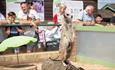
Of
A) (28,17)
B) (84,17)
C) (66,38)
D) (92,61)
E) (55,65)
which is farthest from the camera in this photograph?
(84,17)

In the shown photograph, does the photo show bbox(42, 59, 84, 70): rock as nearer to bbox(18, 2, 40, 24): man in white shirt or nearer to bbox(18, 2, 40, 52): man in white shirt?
bbox(18, 2, 40, 52): man in white shirt

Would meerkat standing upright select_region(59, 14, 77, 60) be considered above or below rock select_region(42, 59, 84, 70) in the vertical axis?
above

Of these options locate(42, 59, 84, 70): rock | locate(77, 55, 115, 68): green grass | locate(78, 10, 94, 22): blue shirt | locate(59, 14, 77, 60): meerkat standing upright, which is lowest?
locate(77, 55, 115, 68): green grass

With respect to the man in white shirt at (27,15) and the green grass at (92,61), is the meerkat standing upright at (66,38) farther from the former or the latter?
the man in white shirt at (27,15)

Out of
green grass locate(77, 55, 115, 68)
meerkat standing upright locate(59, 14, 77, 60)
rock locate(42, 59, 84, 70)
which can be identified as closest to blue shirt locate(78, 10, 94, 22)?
green grass locate(77, 55, 115, 68)

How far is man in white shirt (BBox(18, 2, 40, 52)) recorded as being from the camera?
33.3 ft

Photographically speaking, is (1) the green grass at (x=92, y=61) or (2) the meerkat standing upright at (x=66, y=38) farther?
(1) the green grass at (x=92, y=61)

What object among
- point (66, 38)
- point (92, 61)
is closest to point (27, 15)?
point (92, 61)

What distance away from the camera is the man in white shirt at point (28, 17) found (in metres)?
10.1

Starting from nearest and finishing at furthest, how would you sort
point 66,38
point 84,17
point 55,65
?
point 55,65
point 66,38
point 84,17

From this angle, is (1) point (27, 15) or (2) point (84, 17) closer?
(1) point (27, 15)

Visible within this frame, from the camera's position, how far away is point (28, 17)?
1075cm

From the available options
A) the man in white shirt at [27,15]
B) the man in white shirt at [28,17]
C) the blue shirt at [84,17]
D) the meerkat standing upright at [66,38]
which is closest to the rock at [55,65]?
the meerkat standing upright at [66,38]

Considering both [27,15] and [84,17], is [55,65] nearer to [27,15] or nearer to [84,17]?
[27,15]
